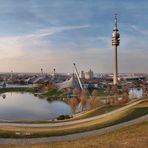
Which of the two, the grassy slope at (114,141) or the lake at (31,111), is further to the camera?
the lake at (31,111)

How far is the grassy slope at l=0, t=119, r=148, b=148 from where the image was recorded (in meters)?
8.36

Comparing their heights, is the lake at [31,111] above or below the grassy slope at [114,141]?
below

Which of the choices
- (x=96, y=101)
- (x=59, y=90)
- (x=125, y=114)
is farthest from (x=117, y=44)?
(x=125, y=114)

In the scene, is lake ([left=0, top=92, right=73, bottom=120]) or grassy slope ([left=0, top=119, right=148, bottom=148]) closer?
grassy slope ([left=0, top=119, right=148, bottom=148])

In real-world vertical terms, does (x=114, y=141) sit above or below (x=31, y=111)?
above

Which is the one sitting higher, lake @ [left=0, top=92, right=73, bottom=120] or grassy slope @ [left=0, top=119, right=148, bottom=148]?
grassy slope @ [left=0, top=119, right=148, bottom=148]

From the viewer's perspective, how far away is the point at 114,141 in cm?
883

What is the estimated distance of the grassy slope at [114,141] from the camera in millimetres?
8359

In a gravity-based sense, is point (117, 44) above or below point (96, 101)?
above

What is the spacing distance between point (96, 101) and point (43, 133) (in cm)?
1930

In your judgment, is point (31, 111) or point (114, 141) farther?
point (31, 111)

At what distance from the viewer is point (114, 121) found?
12.7 metres

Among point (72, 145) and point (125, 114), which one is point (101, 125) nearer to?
point (125, 114)

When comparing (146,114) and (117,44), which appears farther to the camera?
(117,44)
